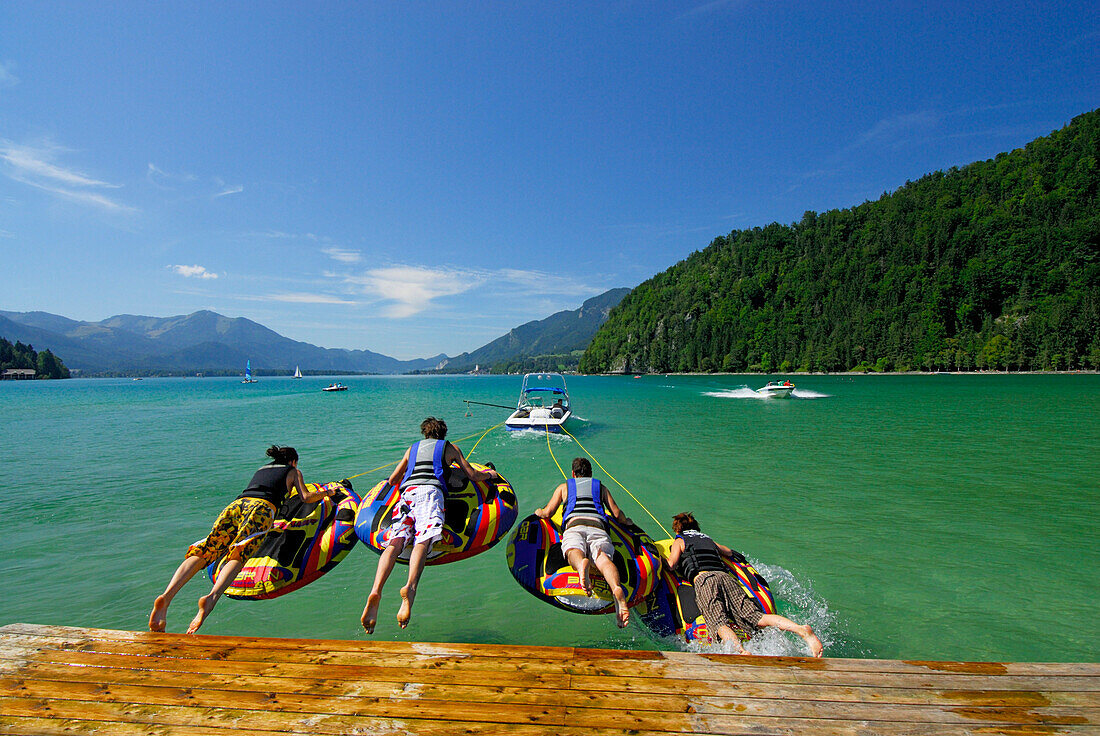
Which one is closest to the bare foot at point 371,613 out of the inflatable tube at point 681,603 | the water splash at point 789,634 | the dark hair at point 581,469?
the dark hair at point 581,469

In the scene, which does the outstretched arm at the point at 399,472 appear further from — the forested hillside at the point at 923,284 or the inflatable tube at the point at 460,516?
the forested hillside at the point at 923,284

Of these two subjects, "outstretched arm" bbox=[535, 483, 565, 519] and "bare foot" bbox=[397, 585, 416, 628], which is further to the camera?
"outstretched arm" bbox=[535, 483, 565, 519]

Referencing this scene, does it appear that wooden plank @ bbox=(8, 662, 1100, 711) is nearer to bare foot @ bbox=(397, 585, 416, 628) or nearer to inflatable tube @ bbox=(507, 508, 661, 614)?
bare foot @ bbox=(397, 585, 416, 628)

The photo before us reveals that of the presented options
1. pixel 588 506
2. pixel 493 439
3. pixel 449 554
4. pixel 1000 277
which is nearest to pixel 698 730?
pixel 588 506

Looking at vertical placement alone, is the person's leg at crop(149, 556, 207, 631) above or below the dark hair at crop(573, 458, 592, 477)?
below

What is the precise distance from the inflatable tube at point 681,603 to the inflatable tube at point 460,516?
1.78 meters

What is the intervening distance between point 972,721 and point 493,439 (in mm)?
18630

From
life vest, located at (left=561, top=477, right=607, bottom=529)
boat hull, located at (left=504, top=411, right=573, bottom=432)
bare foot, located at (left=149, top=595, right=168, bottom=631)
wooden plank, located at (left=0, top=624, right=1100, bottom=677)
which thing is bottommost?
boat hull, located at (left=504, top=411, right=573, bottom=432)

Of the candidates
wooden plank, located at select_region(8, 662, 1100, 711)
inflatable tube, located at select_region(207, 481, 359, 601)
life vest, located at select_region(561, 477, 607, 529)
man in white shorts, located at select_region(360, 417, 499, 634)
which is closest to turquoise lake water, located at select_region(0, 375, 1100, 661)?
inflatable tube, located at select_region(207, 481, 359, 601)

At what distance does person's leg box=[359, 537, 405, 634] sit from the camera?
11.6 feet

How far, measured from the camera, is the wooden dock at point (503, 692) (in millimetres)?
2406

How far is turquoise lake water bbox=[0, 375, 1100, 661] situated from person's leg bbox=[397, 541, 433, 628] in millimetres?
1636

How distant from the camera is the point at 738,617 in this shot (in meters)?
4.14

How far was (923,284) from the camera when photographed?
353ft
